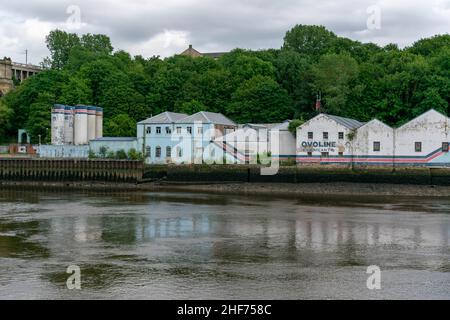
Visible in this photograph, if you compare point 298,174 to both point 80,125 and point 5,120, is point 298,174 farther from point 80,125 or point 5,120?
point 5,120

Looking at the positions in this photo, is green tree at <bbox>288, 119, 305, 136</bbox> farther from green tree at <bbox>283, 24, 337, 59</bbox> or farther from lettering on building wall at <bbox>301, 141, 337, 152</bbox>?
green tree at <bbox>283, 24, 337, 59</bbox>

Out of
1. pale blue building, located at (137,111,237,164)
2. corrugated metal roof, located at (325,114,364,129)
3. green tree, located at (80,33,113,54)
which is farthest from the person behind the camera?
green tree, located at (80,33,113,54)

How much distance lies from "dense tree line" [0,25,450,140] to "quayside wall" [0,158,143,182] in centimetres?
1203

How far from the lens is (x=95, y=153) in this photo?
197 feet

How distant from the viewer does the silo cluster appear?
66312 millimetres

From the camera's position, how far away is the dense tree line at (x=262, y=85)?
182 feet

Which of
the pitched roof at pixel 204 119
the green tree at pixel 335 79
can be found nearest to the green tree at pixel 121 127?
the pitched roof at pixel 204 119

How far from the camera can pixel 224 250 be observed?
22078 millimetres

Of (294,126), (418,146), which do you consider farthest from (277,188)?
(418,146)

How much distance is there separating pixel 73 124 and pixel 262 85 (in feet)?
69.8

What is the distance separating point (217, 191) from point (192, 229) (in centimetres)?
2090

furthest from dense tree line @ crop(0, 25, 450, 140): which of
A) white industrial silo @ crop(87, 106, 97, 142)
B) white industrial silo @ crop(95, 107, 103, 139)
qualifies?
white industrial silo @ crop(87, 106, 97, 142)

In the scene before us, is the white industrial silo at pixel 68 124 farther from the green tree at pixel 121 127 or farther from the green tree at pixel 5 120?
the green tree at pixel 5 120
